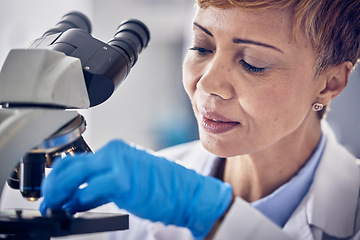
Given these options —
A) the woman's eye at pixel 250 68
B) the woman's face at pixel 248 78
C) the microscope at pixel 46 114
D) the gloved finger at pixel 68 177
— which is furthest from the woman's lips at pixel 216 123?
the gloved finger at pixel 68 177

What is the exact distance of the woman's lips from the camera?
3.22 ft

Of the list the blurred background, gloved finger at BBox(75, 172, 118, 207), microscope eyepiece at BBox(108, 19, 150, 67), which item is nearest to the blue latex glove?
gloved finger at BBox(75, 172, 118, 207)

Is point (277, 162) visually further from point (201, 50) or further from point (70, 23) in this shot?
point (70, 23)

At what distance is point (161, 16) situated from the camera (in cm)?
317

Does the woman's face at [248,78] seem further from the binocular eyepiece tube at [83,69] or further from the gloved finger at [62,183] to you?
the gloved finger at [62,183]

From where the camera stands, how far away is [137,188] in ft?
2.40

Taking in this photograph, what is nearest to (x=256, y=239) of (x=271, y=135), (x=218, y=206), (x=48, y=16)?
(x=218, y=206)

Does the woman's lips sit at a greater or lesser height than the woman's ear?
lesser

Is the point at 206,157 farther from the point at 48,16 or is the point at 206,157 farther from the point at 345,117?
the point at 48,16

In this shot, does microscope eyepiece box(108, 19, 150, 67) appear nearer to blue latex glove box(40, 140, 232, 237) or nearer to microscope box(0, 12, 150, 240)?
microscope box(0, 12, 150, 240)

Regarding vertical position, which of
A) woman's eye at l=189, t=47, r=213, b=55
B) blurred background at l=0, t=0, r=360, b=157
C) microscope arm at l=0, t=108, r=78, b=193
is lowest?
blurred background at l=0, t=0, r=360, b=157

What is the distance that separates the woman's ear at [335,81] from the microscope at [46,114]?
0.57 metres

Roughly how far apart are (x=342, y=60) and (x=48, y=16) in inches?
71.5

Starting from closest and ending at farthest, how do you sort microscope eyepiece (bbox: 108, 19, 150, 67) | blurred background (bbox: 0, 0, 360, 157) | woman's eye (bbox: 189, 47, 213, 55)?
microscope eyepiece (bbox: 108, 19, 150, 67) < woman's eye (bbox: 189, 47, 213, 55) < blurred background (bbox: 0, 0, 360, 157)
